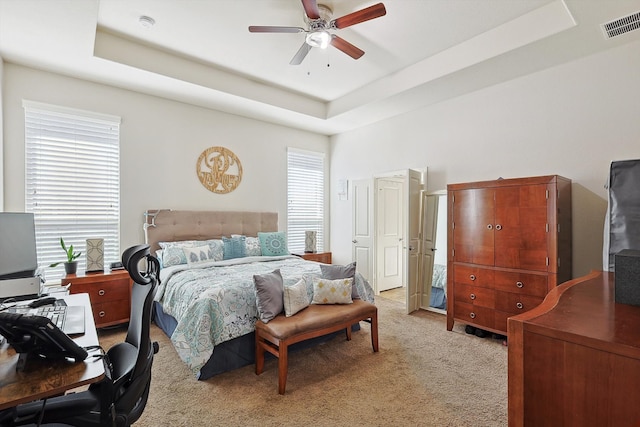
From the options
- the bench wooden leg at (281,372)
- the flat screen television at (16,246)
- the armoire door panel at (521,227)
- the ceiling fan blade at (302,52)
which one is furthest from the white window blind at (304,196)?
the flat screen television at (16,246)

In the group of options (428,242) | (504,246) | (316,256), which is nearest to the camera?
(504,246)

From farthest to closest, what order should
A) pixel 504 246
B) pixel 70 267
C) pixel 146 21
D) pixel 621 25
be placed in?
pixel 70 267
pixel 504 246
pixel 146 21
pixel 621 25

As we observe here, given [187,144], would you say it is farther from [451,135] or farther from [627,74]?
[627,74]

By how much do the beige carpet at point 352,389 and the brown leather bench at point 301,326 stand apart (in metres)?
0.19

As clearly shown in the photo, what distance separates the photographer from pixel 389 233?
5492 mm

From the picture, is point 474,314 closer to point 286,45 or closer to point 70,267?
point 286,45

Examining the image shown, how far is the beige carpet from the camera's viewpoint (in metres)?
2.07

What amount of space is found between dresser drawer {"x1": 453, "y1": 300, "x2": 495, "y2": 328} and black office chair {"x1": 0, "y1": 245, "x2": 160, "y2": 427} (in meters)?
3.25

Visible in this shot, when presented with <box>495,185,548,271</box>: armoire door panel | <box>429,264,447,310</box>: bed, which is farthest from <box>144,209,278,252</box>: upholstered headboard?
<box>495,185,548,271</box>: armoire door panel

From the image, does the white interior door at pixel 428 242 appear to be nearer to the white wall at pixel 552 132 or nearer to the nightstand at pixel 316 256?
the white wall at pixel 552 132

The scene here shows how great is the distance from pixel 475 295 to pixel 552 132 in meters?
1.99

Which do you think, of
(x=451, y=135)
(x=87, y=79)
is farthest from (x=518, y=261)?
(x=87, y=79)

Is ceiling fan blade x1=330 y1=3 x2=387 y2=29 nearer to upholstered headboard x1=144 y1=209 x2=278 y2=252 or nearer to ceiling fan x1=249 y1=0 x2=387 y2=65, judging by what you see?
ceiling fan x1=249 y1=0 x2=387 y2=65

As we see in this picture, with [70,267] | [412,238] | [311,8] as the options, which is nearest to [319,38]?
[311,8]
